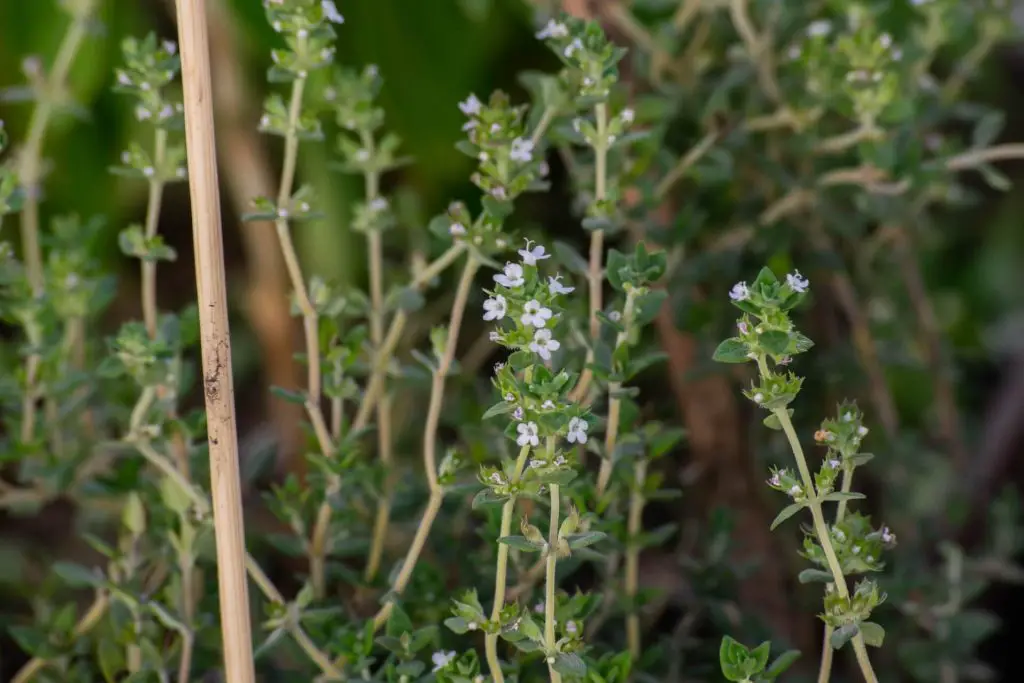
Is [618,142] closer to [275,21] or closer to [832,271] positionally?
[275,21]

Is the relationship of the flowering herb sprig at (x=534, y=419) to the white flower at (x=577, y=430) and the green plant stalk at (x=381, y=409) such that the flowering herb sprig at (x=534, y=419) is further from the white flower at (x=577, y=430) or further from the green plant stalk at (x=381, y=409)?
the green plant stalk at (x=381, y=409)

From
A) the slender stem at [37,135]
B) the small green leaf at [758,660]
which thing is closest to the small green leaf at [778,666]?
the small green leaf at [758,660]

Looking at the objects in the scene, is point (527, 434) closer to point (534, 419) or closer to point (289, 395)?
point (534, 419)

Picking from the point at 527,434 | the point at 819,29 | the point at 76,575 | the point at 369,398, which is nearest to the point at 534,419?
the point at 527,434

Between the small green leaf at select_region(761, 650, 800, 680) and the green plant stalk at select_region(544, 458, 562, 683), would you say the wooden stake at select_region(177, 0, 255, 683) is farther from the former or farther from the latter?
the small green leaf at select_region(761, 650, 800, 680)

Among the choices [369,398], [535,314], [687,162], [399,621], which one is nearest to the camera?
[535,314]
